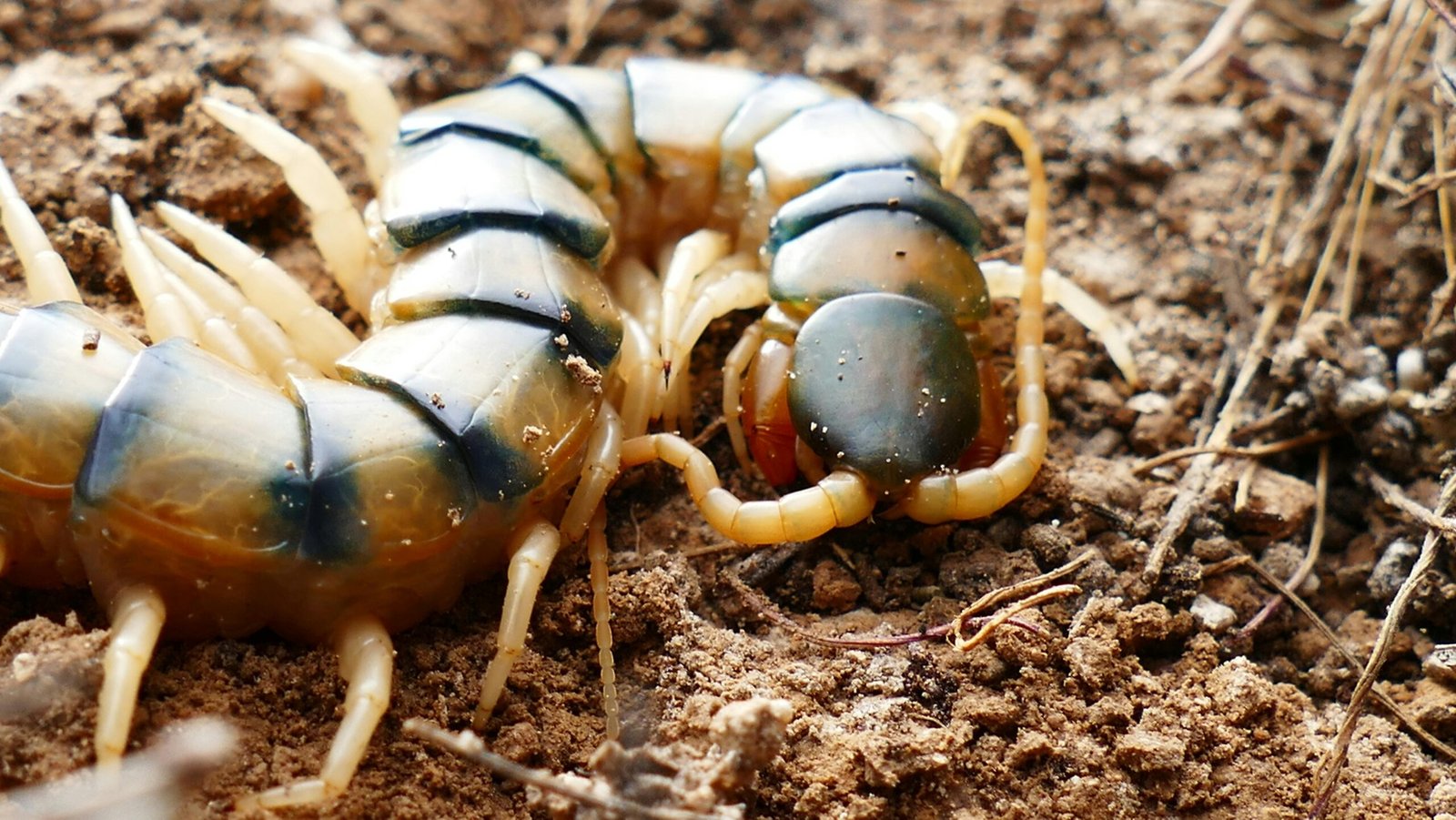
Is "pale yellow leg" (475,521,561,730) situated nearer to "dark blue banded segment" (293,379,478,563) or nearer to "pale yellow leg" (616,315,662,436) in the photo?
"dark blue banded segment" (293,379,478,563)

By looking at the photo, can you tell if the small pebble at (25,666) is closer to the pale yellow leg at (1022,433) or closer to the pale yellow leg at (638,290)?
the pale yellow leg at (638,290)

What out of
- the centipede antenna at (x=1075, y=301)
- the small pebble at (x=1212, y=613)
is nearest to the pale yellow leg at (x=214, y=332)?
the centipede antenna at (x=1075, y=301)

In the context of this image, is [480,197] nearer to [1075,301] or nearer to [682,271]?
[682,271]

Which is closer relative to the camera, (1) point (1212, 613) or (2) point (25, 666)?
(2) point (25, 666)

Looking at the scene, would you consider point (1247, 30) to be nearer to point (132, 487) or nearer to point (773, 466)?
point (773, 466)

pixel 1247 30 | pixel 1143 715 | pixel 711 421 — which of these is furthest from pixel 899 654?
pixel 1247 30

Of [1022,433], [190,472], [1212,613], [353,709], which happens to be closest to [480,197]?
[190,472]

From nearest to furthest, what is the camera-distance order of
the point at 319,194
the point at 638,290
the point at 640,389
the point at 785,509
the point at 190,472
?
1. the point at 190,472
2. the point at 785,509
3. the point at 640,389
4. the point at 319,194
5. the point at 638,290
